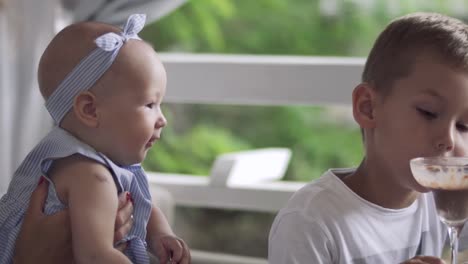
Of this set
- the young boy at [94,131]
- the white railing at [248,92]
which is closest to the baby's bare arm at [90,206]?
the young boy at [94,131]

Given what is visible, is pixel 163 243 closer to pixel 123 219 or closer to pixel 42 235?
pixel 123 219

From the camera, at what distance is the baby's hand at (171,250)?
1861 millimetres

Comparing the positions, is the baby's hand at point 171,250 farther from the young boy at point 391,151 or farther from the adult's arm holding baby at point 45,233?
the young boy at point 391,151

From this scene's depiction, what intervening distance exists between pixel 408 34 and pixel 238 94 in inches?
50.0

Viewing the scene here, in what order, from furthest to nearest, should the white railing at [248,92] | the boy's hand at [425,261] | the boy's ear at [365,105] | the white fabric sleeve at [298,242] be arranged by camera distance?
1. the white railing at [248,92]
2. the boy's ear at [365,105]
3. the white fabric sleeve at [298,242]
4. the boy's hand at [425,261]

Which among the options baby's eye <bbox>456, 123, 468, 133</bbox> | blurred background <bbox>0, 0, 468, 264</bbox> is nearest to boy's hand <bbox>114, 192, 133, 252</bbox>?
baby's eye <bbox>456, 123, 468, 133</bbox>

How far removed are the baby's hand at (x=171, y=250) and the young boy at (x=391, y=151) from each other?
0.65 ft

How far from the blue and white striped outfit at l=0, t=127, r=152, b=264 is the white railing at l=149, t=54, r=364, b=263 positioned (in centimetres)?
113

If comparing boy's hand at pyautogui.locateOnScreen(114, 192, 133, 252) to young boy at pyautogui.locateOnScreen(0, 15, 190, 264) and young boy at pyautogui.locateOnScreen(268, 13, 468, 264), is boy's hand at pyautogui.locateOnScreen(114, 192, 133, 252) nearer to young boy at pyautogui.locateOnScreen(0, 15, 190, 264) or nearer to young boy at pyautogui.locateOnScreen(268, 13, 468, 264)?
young boy at pyautogui.locateOnScreen(0, 15, 190, 264)

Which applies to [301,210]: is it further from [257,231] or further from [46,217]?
[257,231]

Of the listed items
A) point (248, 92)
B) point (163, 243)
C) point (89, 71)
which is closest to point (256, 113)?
point (248, 92)

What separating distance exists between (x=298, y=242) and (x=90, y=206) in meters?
0.38

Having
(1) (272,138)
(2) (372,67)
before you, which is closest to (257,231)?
(1) (272,138)

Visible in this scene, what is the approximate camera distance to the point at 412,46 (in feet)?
5.98
